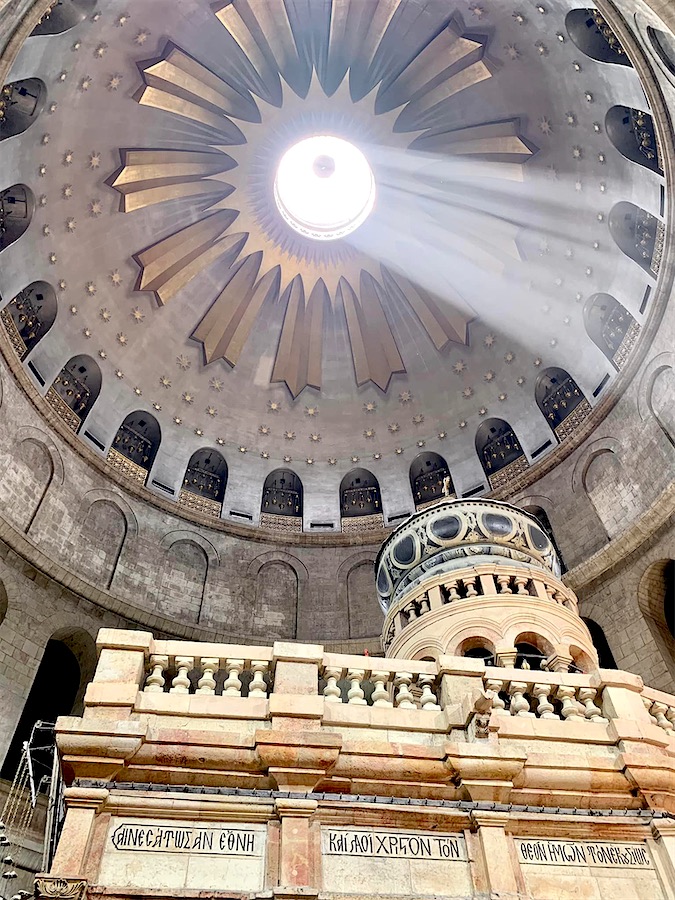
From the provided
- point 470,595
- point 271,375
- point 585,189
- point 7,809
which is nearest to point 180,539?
point 271,375

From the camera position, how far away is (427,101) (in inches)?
952

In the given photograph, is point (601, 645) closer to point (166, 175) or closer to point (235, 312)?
point (235, 312)

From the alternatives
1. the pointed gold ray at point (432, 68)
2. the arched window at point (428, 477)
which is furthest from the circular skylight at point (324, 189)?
the arched window at point (428, 477)

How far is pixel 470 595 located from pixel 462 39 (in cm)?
1756

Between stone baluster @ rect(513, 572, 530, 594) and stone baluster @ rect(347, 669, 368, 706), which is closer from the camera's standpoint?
stone baluster @ rect(347, 669, 368, 706)

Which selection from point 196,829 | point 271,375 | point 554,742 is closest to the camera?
point 196,829

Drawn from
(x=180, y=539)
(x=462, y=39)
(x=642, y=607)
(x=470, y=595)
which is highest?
(x=462, y=39)

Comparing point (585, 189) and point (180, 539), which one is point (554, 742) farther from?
point (585, 189)

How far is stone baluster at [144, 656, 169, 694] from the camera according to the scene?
24.8 feet

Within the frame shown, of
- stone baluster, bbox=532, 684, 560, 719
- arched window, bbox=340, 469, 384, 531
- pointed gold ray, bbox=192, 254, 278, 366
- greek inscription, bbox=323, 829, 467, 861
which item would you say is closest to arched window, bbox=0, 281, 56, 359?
pointed gold ray, bbox=192, 254, 278, 366

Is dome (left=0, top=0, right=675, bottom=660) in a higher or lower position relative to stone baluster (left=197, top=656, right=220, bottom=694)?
higher

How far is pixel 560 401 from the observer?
23.3 m

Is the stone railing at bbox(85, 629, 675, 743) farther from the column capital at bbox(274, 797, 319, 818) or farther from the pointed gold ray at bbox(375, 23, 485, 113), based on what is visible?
the pointed gold ray at bbox(375, 23, 485, 113)

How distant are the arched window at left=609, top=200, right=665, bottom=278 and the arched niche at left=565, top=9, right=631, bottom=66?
12.8 feet
